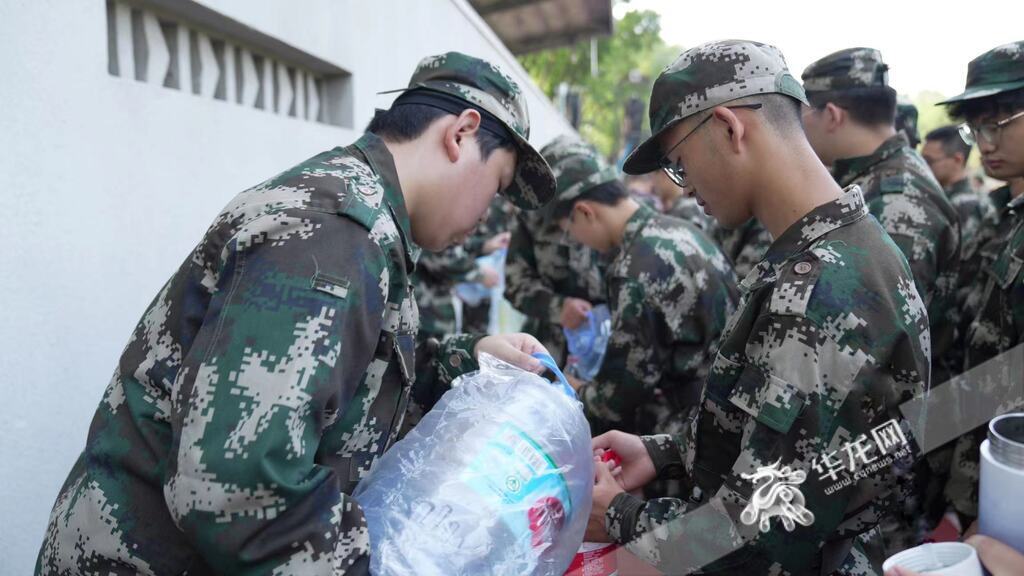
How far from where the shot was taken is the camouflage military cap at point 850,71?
3273 millimetres

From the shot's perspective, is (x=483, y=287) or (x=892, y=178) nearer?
(x=892, y=178)

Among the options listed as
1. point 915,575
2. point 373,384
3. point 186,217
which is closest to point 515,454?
point 373,384

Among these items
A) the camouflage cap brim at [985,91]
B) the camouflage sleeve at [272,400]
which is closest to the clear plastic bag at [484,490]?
the camouflage sleeve at [272,400]

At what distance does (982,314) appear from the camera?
110 inches

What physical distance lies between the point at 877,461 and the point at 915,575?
34cm

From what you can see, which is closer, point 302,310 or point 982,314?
point 302,310

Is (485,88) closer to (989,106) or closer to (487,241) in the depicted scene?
(989,106)

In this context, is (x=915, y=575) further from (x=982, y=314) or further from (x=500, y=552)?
(x=982, y=314)

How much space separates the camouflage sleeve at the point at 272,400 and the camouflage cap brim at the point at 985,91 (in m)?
2.61

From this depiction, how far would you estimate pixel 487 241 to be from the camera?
6.57 m

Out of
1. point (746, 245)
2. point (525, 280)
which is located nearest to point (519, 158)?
point (746, 245)

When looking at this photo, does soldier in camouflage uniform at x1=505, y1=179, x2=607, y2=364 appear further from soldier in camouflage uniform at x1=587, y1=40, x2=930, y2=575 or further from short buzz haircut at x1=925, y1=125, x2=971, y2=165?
short buzz haircut at x1=925, y1=125, x2=971, y2=165

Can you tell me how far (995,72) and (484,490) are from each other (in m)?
2.76

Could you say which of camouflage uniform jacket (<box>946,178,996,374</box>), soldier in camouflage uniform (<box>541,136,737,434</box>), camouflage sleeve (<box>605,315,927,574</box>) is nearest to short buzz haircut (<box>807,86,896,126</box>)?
camouflage uniform jacket (<box>946,178,996,374</box>)
